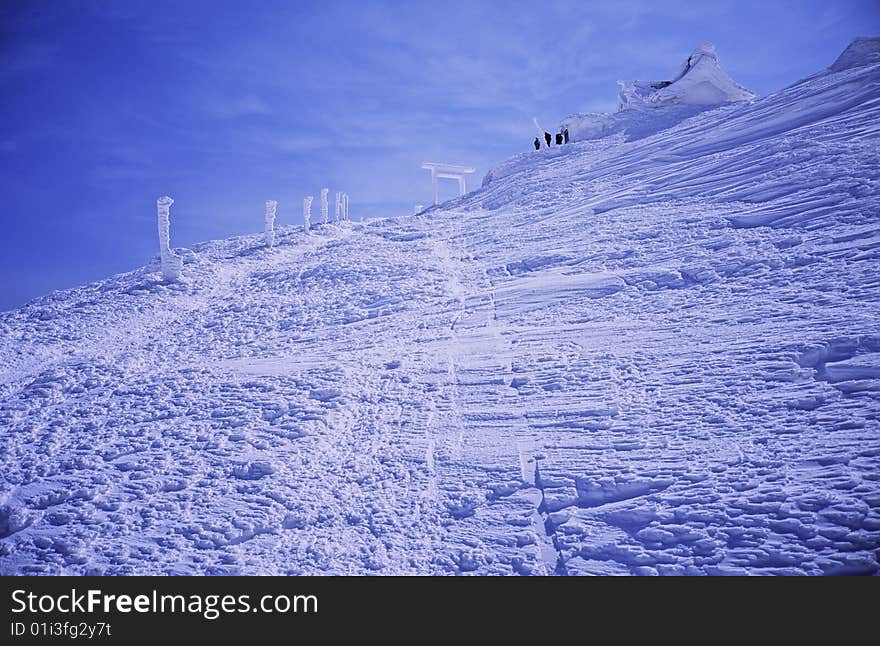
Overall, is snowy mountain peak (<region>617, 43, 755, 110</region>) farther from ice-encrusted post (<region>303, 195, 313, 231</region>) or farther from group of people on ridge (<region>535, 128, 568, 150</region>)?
ice-encrusted post (<region>303, 195, 313, 231</region>)

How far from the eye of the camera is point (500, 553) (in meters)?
4.23

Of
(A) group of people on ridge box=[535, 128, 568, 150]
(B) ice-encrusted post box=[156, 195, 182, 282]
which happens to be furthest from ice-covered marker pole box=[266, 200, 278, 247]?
(A) group of people on ridge box=[535, 128, 568, 150]

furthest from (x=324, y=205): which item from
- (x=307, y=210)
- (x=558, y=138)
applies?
(x=558, y=138)

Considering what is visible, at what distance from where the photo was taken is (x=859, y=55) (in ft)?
59.7

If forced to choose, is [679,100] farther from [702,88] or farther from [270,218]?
[270,218]

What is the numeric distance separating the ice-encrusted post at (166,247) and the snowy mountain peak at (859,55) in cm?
2330

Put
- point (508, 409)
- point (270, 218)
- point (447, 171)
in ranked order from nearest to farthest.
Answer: point (508, 409) → point (270, 218) → point (447, 171)

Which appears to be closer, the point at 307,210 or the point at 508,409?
the point at 508,409

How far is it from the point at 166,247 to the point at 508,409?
13.1 meters

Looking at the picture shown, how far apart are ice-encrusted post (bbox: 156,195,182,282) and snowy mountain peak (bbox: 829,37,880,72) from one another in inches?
917

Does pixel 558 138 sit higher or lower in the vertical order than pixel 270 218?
higher

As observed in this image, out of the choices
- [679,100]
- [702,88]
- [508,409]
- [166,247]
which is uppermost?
[702,88]
